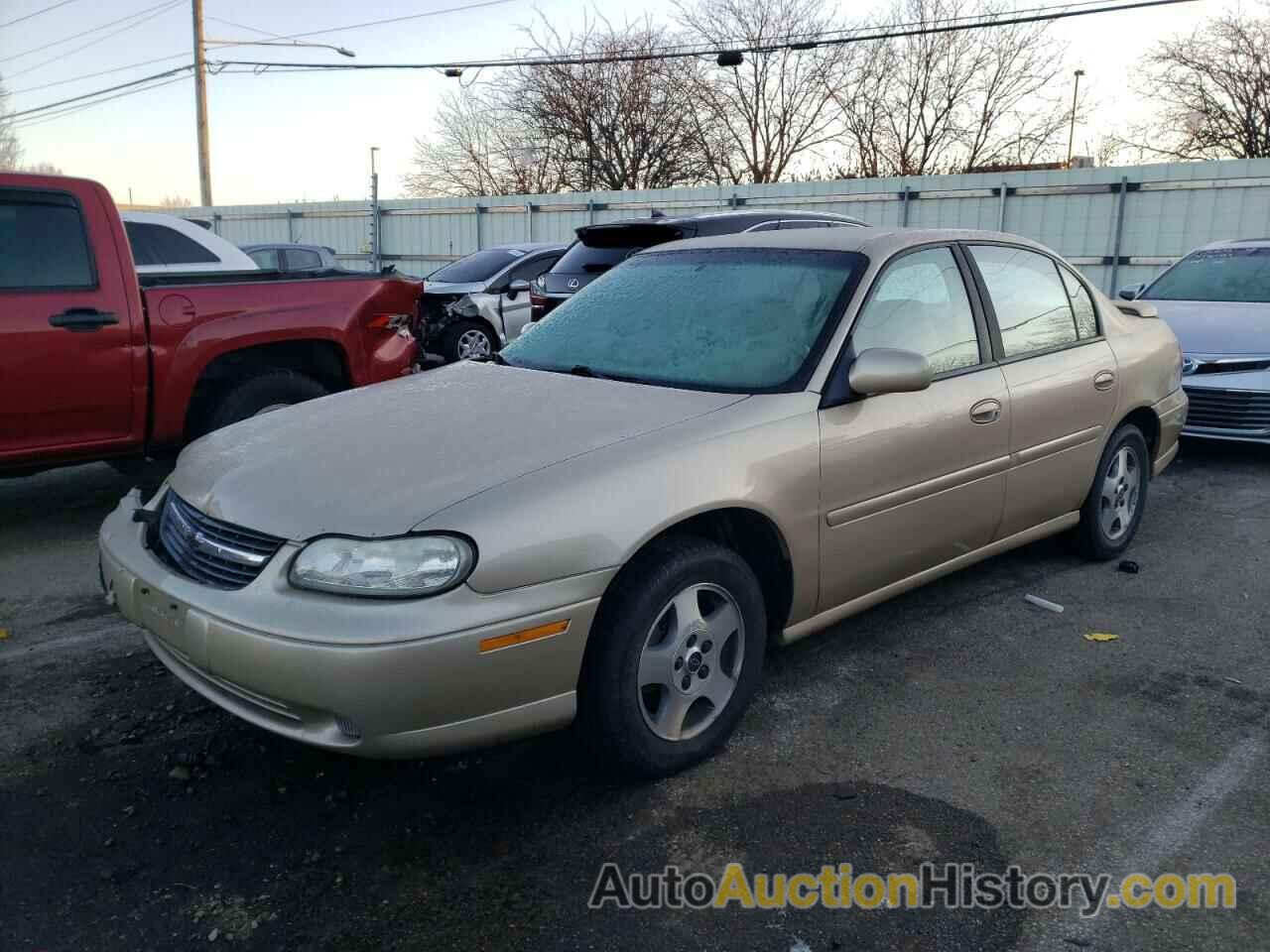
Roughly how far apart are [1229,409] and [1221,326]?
2.50 ft

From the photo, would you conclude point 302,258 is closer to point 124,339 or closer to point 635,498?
point 124,339

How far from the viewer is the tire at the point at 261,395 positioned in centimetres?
571

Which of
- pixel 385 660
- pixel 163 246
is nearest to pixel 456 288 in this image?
pixel 163 246

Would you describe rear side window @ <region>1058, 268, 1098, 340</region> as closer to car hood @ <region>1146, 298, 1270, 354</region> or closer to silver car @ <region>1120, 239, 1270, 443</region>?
car hood @ <region>1146, 298, 1270, 354</region>

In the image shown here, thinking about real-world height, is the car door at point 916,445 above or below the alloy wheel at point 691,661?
above

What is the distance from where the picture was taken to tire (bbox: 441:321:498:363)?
486 inches

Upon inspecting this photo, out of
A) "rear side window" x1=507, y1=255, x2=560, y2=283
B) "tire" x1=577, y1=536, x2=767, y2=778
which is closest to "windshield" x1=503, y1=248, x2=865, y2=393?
"tire" x1=577, y1=536, x2=767, y2=778

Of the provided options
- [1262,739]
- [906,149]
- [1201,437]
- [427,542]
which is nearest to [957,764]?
[1262,739]

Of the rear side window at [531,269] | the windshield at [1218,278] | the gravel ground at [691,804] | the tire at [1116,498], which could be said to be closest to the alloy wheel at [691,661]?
the gravel ground at [691,804]

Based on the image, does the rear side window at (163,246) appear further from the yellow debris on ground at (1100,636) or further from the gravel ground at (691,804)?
the yellow debris on ground at (1100,636)

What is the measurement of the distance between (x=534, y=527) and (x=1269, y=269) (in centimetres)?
781

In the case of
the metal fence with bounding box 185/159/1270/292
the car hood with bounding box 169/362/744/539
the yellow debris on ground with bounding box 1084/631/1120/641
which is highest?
the metal fence with bounding box 185/159/1270/292

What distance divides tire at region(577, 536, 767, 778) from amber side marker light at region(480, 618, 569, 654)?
175mm

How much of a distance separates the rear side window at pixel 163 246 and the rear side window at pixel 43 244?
1.89 m
